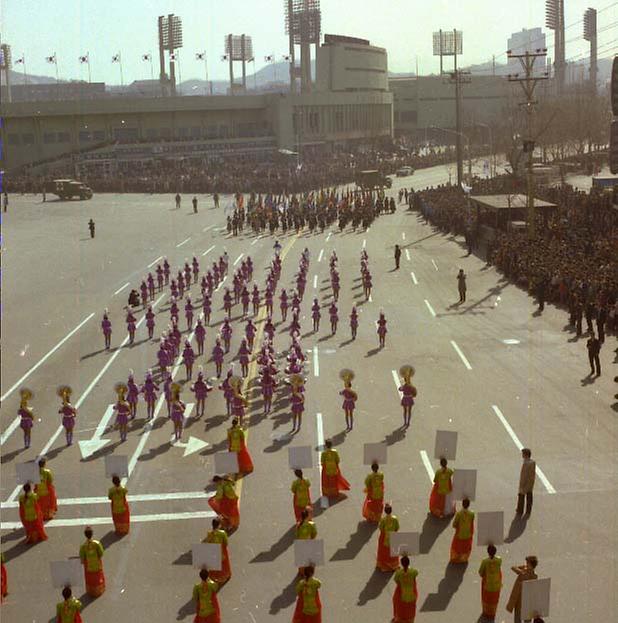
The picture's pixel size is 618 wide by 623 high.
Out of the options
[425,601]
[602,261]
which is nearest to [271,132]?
[602,261]

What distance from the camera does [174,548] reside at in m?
15.0

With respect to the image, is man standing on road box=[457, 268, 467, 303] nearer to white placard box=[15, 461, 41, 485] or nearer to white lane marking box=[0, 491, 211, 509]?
white lane marking box=[0, 491, 211, 509]

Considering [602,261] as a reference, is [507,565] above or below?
below

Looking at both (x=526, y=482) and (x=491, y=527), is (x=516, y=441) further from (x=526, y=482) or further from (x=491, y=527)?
(x=491, y=527)

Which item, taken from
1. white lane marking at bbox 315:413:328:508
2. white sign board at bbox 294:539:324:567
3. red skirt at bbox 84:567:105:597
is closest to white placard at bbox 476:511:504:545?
white sign board at bbox 294:539:324:567

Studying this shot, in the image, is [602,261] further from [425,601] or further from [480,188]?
[480,188]

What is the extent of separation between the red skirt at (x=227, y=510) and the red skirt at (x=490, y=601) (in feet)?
14.9

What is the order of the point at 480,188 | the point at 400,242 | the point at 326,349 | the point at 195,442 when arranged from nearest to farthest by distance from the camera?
the point at 195,442
the point at 326,349
the point at 400,242
the point at 480,188

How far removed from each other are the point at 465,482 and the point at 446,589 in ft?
5.35

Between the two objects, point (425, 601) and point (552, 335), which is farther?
point (552, 335)

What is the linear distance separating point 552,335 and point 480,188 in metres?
42.0

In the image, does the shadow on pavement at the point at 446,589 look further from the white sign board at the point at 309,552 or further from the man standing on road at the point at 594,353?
the man standing on road at the point at 594,353

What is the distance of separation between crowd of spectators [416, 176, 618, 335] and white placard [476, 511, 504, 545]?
10.5 metres

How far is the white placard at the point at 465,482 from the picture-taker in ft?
46.7
